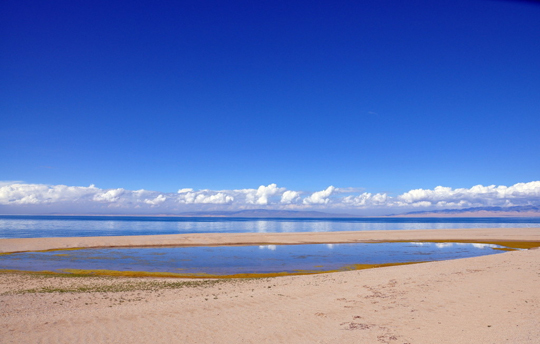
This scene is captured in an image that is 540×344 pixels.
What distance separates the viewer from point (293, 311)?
1405 centimetres

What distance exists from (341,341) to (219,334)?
4100 mm

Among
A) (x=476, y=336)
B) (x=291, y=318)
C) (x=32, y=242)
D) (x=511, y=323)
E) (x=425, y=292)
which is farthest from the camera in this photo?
(x=32, y=242)

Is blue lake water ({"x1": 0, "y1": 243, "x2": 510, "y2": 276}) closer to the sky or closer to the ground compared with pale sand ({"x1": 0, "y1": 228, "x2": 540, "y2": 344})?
closer to the ground

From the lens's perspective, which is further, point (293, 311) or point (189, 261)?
point (189, 261)

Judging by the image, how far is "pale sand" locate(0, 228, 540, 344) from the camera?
35.9 feet

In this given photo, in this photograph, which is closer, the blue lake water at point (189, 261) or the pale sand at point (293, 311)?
the pale sand at point (293, 311)

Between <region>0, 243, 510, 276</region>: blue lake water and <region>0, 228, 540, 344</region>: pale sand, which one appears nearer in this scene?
<region>0, 228, 540, 344</region>: pale sand

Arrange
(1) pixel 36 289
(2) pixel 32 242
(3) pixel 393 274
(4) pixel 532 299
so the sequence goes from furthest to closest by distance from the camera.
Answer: (2) pixel 32 242, (3) pixel 393 274, (1) pixel 36 289, (4) pixel 532 299

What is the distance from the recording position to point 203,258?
3816cm

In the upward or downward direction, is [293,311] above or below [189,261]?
above

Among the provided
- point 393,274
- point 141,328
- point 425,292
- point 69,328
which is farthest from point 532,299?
point 69,328

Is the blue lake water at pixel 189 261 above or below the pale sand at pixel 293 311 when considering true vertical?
below

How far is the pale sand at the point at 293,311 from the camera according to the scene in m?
10.9

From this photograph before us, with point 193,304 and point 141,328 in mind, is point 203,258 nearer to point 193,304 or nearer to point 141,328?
point 193,304
